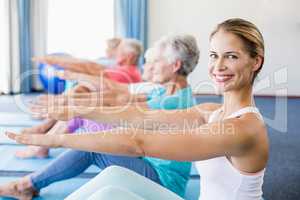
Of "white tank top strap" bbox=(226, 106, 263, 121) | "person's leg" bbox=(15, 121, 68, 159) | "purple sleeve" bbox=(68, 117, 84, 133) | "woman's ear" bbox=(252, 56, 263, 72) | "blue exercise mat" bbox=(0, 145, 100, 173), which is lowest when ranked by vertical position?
"blue exercise mat" bbox=(0, 145, 100, 173)

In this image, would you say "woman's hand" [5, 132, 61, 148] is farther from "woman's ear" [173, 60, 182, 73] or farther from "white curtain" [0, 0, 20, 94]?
"white curtain" [0, 0, 20, 94]

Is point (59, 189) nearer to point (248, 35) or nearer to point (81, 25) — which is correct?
point (248, 35)

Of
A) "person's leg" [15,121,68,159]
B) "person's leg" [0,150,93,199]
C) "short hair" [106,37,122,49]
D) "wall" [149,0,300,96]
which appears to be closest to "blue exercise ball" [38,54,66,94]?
"wall" [149,0,300,96]

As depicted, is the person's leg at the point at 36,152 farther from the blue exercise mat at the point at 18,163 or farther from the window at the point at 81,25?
the window at the point at 81,25

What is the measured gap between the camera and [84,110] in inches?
70.4

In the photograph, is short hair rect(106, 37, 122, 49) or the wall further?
the wall

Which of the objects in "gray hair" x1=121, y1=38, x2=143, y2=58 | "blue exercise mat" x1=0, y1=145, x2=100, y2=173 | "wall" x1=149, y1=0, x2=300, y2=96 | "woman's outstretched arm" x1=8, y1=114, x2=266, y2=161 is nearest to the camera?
"woman's outstretched arm" x1=8, y1=114, x2=266, y2=161

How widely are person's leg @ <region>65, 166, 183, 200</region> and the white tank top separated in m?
0.29

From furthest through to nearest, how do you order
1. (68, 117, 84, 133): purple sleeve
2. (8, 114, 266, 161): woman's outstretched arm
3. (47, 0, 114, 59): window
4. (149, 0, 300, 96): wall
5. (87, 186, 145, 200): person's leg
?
1. (47, 0, 114, 59): window
2. (149, 0, 300, 96): wall
3. (68, 117, 84, 133): purple sleeve
4. (87, 186, 145, 200): person's leg
5. (8, 114, 266, 161): woman's outstretched arm

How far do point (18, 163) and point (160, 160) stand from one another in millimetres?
1366

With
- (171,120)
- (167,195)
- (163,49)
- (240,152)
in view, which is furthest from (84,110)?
(240,152)

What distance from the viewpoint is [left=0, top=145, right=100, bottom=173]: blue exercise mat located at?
9.39ft

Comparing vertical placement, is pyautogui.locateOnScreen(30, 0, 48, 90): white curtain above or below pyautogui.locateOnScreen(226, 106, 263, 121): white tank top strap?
above

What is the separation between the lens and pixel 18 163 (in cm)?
297
